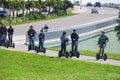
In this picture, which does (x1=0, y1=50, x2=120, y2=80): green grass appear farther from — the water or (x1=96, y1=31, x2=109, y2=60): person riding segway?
the water

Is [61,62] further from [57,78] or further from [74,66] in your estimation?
[57,78]

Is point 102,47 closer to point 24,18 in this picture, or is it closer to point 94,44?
point 94,44

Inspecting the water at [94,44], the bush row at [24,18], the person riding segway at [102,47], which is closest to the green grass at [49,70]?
the person riding segway at [102,47]

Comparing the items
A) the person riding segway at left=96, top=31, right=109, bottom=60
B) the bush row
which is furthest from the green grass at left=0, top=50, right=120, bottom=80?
the bush row

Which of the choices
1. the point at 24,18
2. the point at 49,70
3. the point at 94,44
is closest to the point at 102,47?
the point at 49,70

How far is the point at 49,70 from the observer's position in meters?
17.9

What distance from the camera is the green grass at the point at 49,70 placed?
15977mm

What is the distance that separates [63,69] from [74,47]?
6811mm

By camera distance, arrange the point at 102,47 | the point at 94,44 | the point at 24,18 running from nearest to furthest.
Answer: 1. the point at 102,47
2. the point at 94,44
3. the point at 24,18

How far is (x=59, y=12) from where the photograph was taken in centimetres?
8456

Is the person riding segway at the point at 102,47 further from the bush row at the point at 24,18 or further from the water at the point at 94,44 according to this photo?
the bush row at the point at 24,18

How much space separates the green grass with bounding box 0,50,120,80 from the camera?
15977mm

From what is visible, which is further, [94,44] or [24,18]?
[24,18]

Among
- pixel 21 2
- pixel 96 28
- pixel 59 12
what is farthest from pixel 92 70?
pixel 59 12
